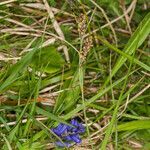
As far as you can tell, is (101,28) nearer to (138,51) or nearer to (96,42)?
(96,42)

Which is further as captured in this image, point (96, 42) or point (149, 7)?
point (149, 7)

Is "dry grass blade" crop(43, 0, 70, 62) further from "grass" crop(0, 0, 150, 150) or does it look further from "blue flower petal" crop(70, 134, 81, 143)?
"blue flower petal" crop(70, 134, 81, 143)

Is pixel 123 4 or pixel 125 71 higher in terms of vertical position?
pixel 123 4

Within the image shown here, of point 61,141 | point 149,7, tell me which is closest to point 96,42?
point 149,7

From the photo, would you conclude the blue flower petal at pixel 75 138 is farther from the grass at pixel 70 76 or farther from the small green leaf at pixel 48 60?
the small green leaf at pixel 48 60

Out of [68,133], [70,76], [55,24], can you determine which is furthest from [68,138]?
[55,24]

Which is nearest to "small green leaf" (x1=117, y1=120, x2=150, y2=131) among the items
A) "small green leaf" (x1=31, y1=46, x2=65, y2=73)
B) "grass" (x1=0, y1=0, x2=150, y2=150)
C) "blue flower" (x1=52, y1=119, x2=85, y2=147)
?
"grass" (x1=0, y1=0, x2=150, y2=150)

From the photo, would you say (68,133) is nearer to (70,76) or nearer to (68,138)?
(68,138)
